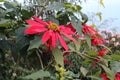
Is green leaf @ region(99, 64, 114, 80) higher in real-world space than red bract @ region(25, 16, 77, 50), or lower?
lower

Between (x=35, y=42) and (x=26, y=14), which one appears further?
(x=26, y=14)

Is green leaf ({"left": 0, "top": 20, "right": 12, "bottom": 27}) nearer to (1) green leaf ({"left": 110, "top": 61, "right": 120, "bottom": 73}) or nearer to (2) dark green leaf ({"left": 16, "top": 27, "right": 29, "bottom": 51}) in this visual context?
(2) dark green leaf ({"left": 16, "top": 27, "right": 29, "bottom": 51})

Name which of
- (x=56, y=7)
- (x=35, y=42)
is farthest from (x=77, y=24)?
(x=35, y=42)

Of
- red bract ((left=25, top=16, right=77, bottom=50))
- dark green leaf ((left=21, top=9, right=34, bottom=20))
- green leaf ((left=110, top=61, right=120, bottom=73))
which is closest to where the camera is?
red bract ((left=25, top=16, right=77, bottom=50))

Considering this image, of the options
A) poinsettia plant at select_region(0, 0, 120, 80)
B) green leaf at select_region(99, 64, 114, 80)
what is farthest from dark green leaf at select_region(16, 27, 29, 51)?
green leaf at select_region(99, 64, 114, 80)

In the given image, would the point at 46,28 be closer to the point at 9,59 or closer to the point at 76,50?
the point at 76,50

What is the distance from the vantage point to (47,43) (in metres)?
1.05

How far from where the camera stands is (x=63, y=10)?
1170 millimetres

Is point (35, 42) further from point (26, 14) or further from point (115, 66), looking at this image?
point (115, 66)

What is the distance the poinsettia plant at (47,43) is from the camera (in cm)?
101

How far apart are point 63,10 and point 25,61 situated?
0.19 meters

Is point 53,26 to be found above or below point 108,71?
above

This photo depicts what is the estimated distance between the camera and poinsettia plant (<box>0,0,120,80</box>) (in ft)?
3.32

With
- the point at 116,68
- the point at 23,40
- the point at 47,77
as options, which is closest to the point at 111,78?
the point at 116,68
